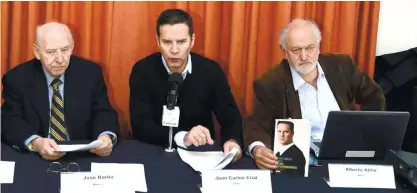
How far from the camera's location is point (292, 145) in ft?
7.04

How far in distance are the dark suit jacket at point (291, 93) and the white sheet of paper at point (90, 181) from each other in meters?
0.71

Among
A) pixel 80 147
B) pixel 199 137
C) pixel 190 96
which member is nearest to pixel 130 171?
pixel 80 147

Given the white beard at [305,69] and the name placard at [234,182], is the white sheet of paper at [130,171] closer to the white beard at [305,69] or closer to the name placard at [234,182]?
the name placard at [234,182]

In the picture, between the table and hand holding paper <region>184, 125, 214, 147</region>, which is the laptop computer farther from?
hand holding paper <region>184, 125, 214, 147</region>

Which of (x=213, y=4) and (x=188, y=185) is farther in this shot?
(x=213, y=4)

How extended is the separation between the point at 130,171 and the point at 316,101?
1054 millimetres

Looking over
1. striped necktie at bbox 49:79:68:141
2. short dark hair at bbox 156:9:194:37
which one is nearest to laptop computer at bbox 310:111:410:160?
short dark hair at bbox 156:9:194:37

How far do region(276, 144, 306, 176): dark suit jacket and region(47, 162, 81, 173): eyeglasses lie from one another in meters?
0.76

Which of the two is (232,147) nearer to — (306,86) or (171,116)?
(171,116)

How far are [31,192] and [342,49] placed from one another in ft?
6.90

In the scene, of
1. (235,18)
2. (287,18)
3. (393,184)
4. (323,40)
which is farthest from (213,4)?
(393,184)

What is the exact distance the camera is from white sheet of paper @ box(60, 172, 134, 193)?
1.92m

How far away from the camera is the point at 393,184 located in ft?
7.00

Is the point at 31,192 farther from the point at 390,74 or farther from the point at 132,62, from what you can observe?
the point at 390,74
